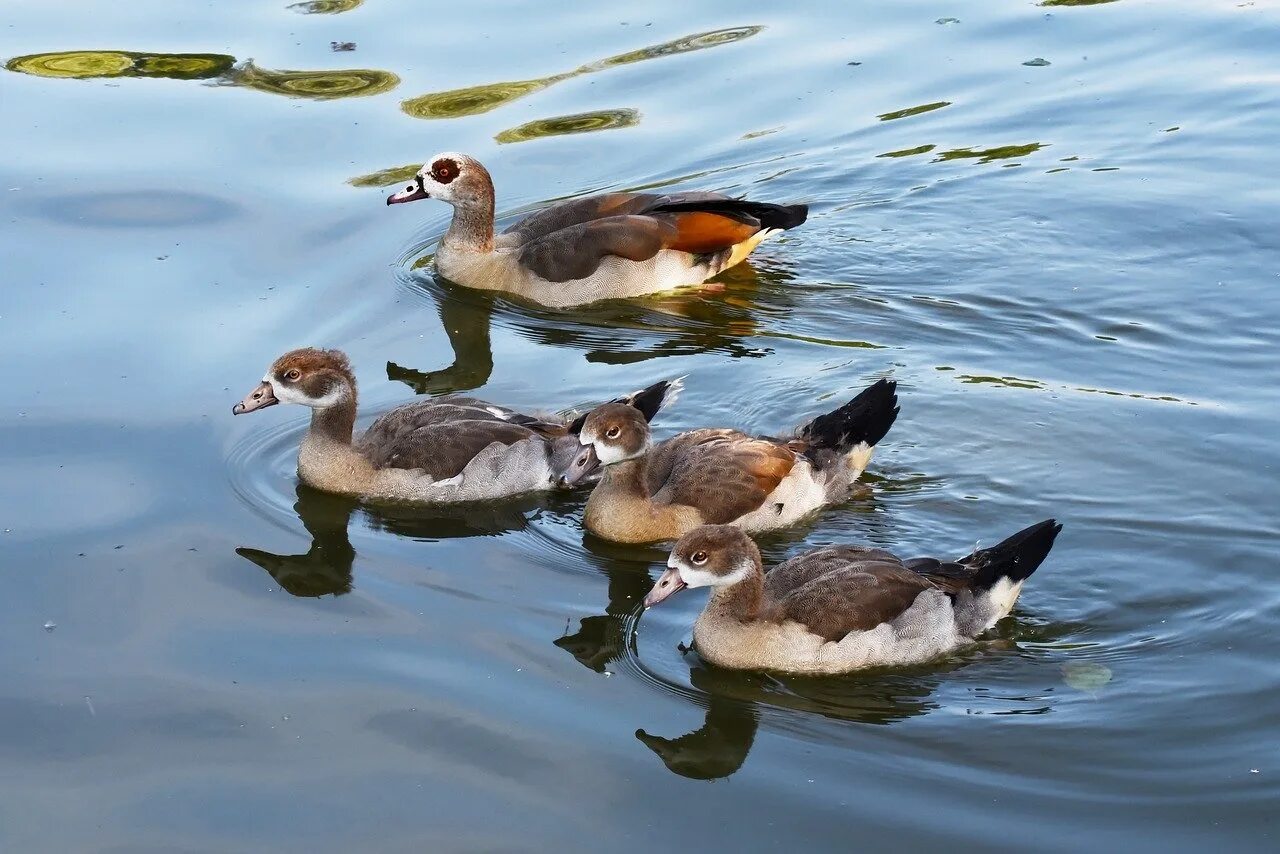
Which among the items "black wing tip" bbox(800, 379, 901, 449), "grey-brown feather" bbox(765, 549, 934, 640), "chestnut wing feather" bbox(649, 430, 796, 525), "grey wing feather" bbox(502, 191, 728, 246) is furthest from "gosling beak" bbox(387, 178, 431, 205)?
"grey-brown feather" bbox(765, 549, 934, 640)

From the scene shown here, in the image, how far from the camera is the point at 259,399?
1055 centimetres

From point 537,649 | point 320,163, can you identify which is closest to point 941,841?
point 537,649

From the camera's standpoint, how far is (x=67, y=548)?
9.70 meters

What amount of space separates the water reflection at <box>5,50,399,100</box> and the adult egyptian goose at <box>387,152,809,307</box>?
3.09 metres

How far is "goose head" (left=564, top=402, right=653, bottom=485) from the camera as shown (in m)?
9.96

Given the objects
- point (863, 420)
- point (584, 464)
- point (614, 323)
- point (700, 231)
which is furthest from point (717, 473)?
point (700, 231)

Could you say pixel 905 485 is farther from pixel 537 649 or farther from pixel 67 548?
pixel 67 548

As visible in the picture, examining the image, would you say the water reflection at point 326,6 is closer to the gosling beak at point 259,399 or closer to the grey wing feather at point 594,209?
the grey wing feather at point 594,209

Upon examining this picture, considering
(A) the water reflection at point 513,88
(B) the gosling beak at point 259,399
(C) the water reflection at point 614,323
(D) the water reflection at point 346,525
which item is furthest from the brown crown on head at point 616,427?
(A) the water reflection at point 513,88

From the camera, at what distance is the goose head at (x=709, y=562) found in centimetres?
862

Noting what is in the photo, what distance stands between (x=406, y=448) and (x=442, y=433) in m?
0.25

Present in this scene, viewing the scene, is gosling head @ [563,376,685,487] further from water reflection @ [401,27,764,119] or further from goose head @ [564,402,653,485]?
water reflection @ [401,27,764,119]

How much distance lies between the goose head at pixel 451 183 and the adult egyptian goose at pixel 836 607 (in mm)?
6394

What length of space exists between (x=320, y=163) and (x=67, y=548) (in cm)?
663
